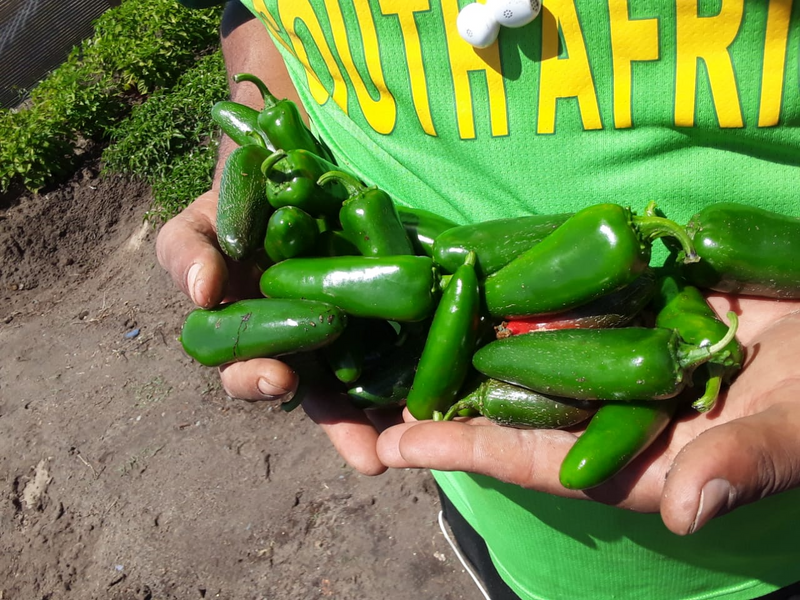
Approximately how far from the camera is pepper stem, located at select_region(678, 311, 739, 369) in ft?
6.42

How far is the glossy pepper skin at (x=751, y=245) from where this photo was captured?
7.12ft

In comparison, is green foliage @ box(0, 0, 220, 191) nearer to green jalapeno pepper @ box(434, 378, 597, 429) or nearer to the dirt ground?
the dirt ground

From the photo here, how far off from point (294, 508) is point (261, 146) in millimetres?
2917

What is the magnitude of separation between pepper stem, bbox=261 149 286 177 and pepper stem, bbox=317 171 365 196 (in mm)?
174

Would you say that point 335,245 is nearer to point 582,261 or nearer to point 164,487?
point 582,261

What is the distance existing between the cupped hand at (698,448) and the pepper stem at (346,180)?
94 centimetres

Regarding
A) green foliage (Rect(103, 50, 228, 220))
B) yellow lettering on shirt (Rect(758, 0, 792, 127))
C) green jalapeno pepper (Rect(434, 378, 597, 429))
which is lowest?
green foliage (Rect(103, 50, 228, 220))

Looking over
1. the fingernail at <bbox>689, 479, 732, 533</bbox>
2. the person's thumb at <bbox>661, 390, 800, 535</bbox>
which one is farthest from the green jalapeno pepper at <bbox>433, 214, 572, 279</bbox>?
the fingernail at <bbox>689, 479, 732, 533</bbox>

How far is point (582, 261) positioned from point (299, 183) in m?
1.12

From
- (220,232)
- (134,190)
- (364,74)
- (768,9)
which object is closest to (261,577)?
(220,232)

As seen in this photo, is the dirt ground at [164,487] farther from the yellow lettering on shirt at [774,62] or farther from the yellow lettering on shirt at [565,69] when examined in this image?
the yellow lettering on shirt at [774,62]

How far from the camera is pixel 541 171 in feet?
7.48

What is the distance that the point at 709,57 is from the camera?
1.90 metres

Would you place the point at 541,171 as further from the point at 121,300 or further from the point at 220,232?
the point at 121,300
